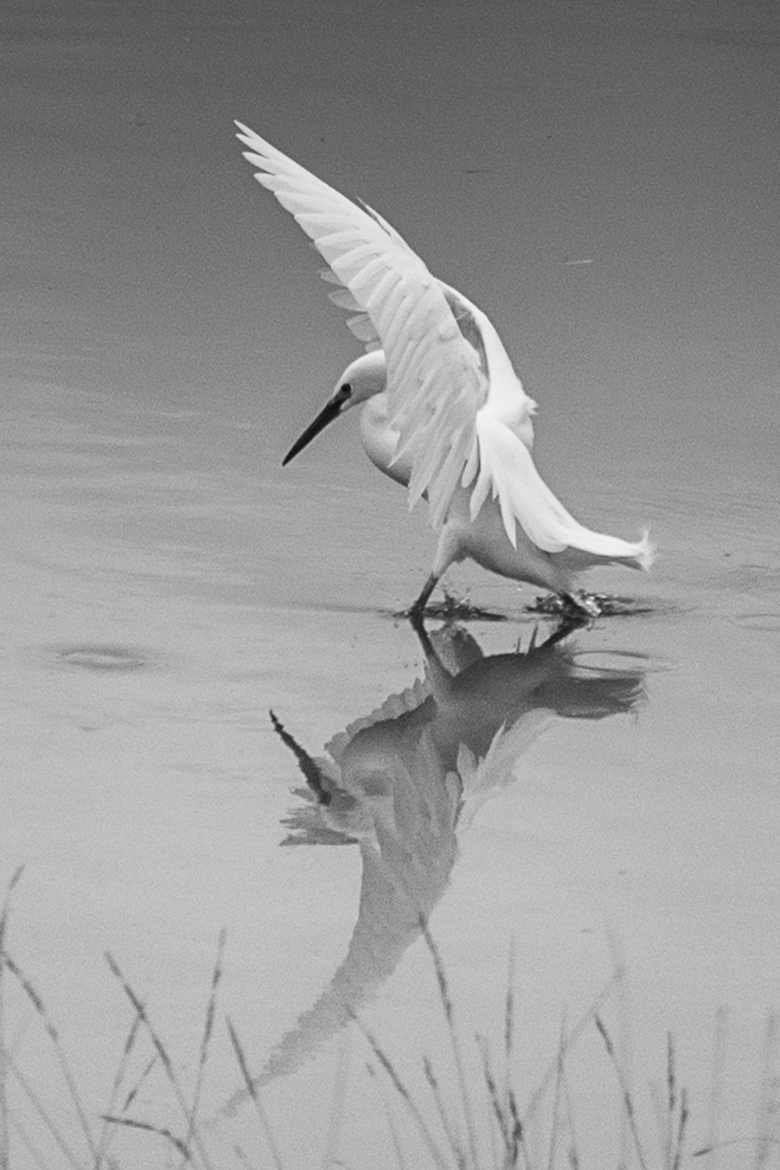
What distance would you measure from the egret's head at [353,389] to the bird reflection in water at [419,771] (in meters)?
1.28

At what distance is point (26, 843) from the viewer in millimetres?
5445

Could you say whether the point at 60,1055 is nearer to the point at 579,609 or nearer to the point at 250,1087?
the point at 250,1087

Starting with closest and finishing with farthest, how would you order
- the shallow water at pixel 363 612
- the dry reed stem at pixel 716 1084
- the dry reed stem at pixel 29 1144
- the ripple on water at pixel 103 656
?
the dry reed stem at pixel 29 1144 → the dry reed stem at pixel 716 1084 → the shallow water at pixel 363 612 → the ripple on water at pixel 103 656

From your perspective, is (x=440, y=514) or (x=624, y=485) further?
(x=624, y=485)

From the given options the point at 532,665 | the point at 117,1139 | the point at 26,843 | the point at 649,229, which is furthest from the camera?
the point at 649,229

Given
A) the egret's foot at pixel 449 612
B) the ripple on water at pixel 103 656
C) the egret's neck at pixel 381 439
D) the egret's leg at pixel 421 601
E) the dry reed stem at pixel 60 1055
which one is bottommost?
the egret's foot at pixel 449 612

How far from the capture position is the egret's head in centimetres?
853

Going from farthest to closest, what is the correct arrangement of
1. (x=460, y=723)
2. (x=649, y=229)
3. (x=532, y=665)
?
(x=649, y=229), (x=532, y=665), (x=460, y=723)

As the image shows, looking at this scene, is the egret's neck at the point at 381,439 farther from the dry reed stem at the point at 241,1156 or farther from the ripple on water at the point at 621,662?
the dry reed stem at the point at 241,1156

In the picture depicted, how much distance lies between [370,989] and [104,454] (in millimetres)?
4684

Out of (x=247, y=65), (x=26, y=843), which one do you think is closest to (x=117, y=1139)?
(x=26, y=843)

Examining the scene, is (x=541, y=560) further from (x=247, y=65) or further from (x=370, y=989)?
(x=247, y=65)

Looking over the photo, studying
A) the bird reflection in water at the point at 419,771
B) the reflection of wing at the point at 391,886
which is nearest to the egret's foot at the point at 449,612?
the bird reflection in water at the point at 419,771

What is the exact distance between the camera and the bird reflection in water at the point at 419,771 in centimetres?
493
